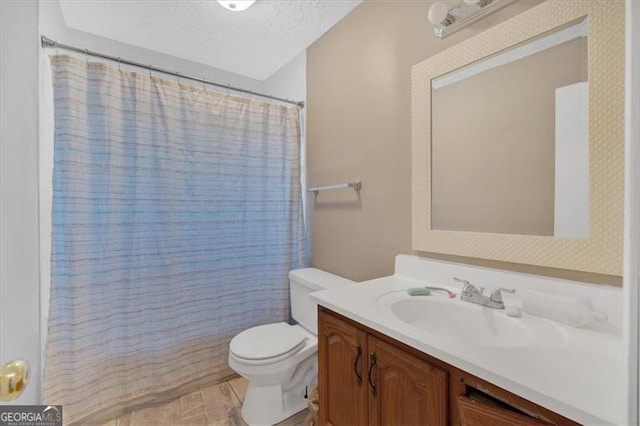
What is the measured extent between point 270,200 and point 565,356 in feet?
5.74

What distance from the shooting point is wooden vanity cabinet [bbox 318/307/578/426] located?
620 millimetres

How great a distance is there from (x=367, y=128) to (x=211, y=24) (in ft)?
4.20

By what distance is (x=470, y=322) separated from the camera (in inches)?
39.5

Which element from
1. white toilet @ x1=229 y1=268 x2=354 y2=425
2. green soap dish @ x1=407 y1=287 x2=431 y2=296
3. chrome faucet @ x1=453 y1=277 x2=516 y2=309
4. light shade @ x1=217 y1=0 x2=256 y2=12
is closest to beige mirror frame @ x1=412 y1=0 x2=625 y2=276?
chrome faucet @ x1=453 y1=277 x2=516 y2=309

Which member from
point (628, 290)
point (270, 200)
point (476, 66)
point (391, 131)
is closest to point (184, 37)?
point (270, 200)

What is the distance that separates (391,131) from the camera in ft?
4.88

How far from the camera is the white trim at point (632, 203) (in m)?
0.39

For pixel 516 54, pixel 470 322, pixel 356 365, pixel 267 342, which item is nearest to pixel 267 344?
pixel 267 342

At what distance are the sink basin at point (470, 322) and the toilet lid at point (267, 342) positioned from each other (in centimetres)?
70

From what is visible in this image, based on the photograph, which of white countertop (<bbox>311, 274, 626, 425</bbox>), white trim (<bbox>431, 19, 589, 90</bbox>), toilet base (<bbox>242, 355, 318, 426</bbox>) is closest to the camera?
white countertop (<bbox>311, 274, 626, 425</bbox>)

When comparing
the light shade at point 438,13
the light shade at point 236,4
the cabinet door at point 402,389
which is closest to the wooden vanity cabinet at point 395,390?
the cabinet door at point 402,389

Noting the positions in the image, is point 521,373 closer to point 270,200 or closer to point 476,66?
point 476,66

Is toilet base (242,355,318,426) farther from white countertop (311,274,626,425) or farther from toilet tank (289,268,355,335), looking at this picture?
white countertop (311,274,626,425)

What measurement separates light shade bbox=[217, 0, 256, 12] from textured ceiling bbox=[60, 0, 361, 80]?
72 millimetres
